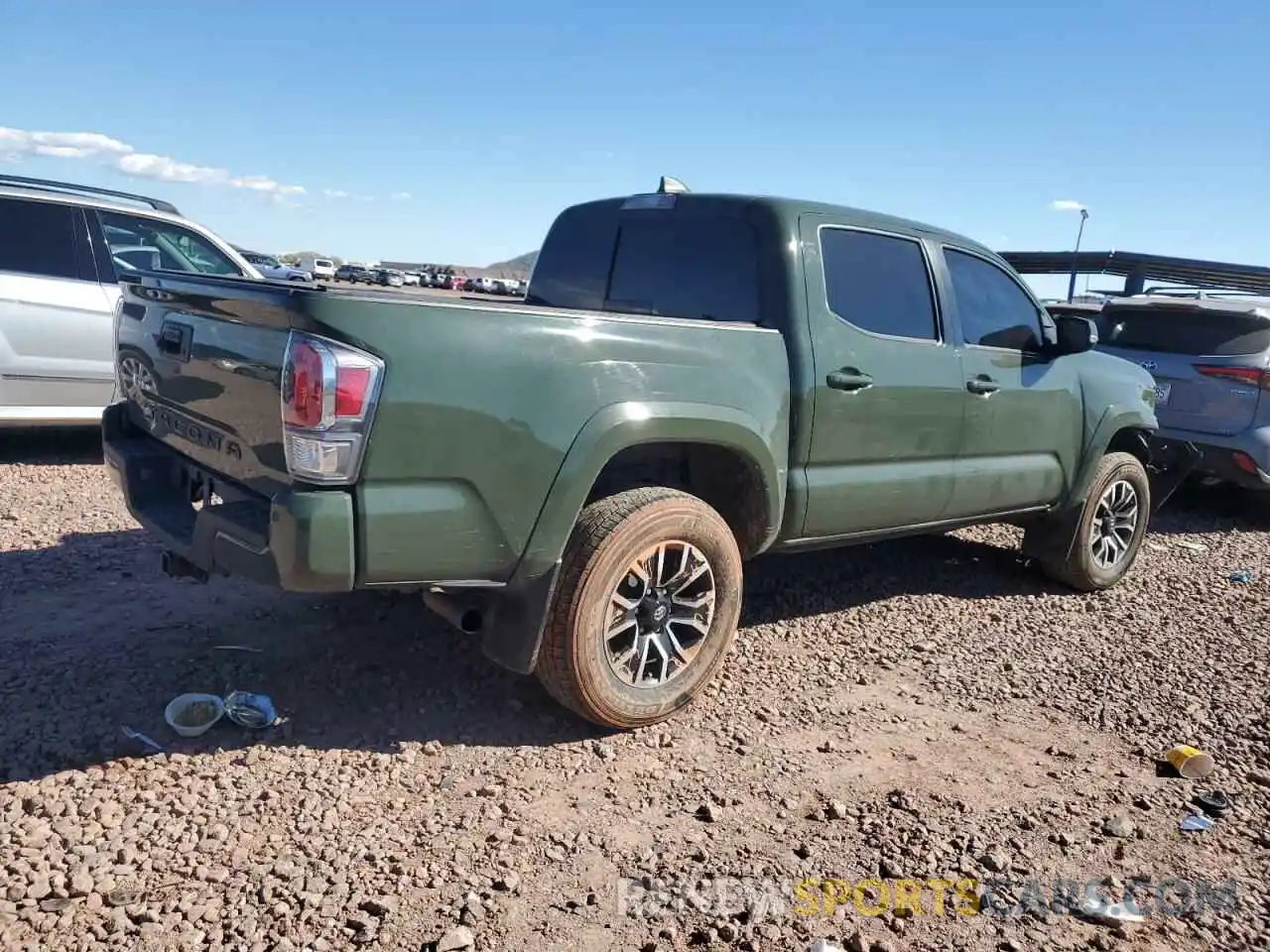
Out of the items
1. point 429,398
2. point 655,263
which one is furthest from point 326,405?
point 655,263

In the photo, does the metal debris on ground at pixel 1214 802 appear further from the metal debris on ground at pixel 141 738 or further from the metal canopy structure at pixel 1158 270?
the metal canopy structure at pixel 1158 270

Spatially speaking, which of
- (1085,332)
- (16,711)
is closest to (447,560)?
(16,711)

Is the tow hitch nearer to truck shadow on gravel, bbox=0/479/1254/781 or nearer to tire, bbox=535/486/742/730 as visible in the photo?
truck shadow on gravel, bbox=0/479/1254/781

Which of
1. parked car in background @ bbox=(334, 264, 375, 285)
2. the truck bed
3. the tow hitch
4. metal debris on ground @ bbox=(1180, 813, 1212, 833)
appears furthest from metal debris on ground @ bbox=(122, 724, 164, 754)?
parked car in background @ bbox=(334, 264, 375, 285)

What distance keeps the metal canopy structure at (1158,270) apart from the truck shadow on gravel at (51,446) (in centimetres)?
1441

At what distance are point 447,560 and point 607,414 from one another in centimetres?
69

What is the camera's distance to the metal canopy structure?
16547mm

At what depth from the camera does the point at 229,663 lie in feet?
12.7

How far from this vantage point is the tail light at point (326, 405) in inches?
106

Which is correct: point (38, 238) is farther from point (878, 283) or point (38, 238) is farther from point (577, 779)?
point (577, 779)

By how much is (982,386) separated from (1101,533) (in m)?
1.61

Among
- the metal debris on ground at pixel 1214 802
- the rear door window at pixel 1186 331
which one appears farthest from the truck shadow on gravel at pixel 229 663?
the rear door window at pixel 1186 331

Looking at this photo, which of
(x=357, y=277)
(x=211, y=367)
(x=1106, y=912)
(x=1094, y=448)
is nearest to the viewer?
(x=1106, y=912)

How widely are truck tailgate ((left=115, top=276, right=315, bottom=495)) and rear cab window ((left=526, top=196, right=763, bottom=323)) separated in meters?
1.74
